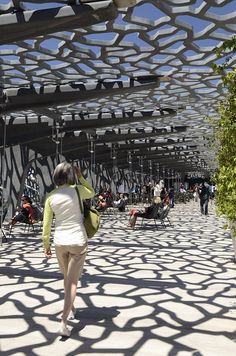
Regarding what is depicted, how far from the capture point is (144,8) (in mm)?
12000

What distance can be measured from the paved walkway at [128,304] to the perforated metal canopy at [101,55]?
407 cm

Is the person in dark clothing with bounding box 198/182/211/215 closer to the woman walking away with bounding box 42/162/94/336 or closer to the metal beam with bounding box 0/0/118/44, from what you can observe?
the metal beam with bounding box 0/0/118/44

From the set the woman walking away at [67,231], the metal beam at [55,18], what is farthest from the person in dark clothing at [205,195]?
the woman walking away at [67,231]

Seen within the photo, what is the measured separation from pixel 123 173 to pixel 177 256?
1557 inches

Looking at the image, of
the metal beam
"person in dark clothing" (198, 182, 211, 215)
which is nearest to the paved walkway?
the metal beam

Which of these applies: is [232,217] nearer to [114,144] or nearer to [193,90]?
[193,90]

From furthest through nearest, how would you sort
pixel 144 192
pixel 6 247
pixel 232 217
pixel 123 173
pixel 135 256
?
pixel 123 173, pixel 144 192, pixel 6 247, pixel 135 256, pixel 232 217

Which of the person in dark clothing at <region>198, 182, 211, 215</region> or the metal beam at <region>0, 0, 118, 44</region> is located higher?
the metal beam at <region>0, 0, 118, 44</region>

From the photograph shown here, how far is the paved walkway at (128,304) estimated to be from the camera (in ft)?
13.5

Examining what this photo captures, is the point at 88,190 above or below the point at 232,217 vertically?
above

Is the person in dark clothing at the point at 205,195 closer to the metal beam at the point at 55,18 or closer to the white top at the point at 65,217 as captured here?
the metal beam at the point at 55,18

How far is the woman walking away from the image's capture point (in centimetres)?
434

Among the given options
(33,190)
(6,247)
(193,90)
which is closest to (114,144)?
(33,190)

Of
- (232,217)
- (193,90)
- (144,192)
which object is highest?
(193,90)
